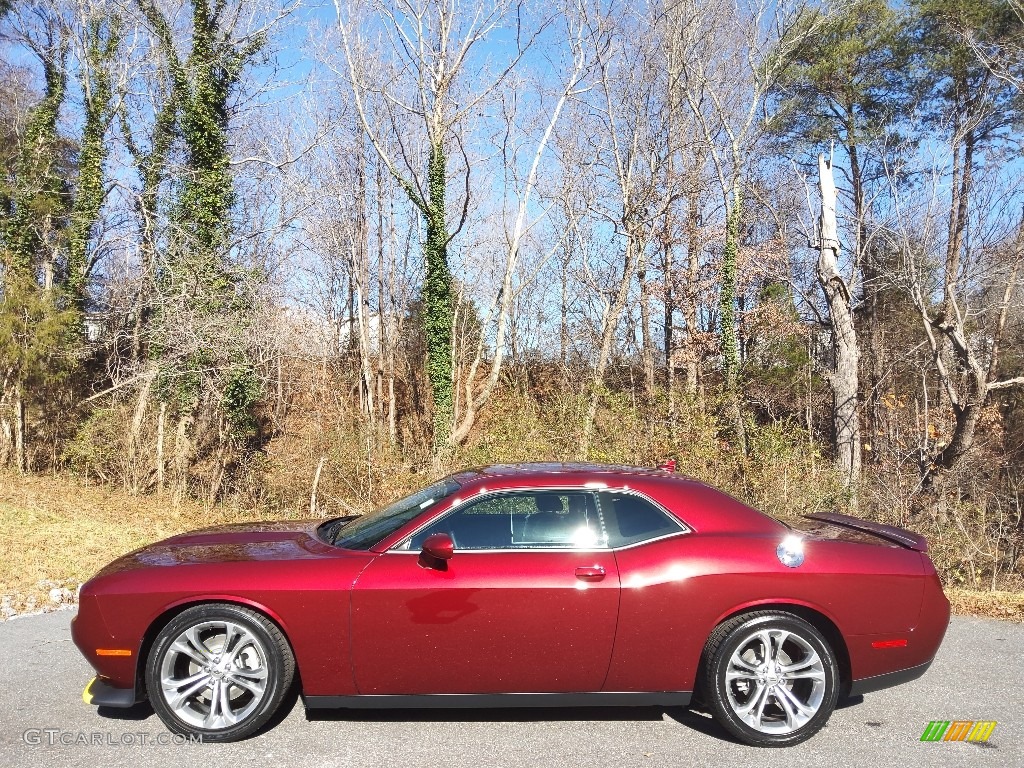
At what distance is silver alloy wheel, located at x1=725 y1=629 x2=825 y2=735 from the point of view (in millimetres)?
3672

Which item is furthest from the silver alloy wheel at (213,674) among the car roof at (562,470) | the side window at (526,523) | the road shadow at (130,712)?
the car roof at (562,470)

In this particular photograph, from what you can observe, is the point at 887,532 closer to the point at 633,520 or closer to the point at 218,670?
the point at 633,520

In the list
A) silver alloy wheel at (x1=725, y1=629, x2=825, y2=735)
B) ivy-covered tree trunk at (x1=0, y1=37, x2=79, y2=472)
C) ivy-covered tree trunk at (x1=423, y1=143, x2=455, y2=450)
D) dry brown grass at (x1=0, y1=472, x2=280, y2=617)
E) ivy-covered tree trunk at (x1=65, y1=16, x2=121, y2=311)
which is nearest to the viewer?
silver alloy wheel at (x1=725, y1=629, x2=825, y2=735)

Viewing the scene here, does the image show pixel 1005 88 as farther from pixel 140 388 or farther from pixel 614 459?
pixel 140 388

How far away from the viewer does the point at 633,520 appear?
3.90m

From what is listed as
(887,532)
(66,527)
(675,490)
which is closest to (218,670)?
(675,490)

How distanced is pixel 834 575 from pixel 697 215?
2152cm

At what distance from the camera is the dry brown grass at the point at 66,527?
698 centimetres

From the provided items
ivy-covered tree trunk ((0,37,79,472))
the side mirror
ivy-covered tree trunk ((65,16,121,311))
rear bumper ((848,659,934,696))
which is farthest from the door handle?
ivy-covered tree trunk ((65,16,121,311))

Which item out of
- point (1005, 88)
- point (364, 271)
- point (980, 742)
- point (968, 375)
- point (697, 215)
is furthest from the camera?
point (364, 271)

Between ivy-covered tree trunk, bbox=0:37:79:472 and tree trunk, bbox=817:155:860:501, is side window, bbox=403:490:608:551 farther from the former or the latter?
ivy-covered tree trunk, bbox=0:37:79:472

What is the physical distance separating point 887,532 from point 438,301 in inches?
575

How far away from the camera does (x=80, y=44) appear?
1872 cm

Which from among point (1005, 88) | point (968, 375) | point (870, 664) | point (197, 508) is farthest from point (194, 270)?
point (1005, 88)
